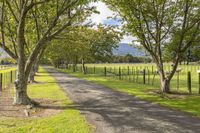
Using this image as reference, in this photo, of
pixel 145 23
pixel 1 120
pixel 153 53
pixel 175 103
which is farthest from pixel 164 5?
pixel 1 120

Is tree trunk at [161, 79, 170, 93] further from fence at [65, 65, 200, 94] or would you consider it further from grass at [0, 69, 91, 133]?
grass at [0, 69, 91, 133]

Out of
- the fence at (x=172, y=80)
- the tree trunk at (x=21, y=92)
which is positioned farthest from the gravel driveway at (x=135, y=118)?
the fence at (x=172, y=80)

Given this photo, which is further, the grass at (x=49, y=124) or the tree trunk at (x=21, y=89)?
the tree trunk at (x=21, y=89)

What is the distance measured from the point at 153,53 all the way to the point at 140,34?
1.86m

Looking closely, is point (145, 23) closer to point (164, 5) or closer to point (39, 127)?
point (164, 5)

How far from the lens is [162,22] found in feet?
79.2

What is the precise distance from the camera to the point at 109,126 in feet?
39.1

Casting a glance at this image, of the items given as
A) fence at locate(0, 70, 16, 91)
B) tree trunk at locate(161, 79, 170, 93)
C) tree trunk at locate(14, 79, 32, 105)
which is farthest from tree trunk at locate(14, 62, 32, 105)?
tree trunk at locate(161, 79, 170, 93)

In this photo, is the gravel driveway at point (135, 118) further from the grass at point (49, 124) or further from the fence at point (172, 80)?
the fence at point (172, 80)

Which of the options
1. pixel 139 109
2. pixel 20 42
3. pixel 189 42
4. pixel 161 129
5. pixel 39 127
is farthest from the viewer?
pixel 189 42

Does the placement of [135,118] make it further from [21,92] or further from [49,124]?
[21,92]

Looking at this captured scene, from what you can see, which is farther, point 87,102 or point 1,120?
point 87,102

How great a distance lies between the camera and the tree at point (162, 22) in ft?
76.1

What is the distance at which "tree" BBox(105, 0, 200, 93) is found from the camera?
23.2 metres
